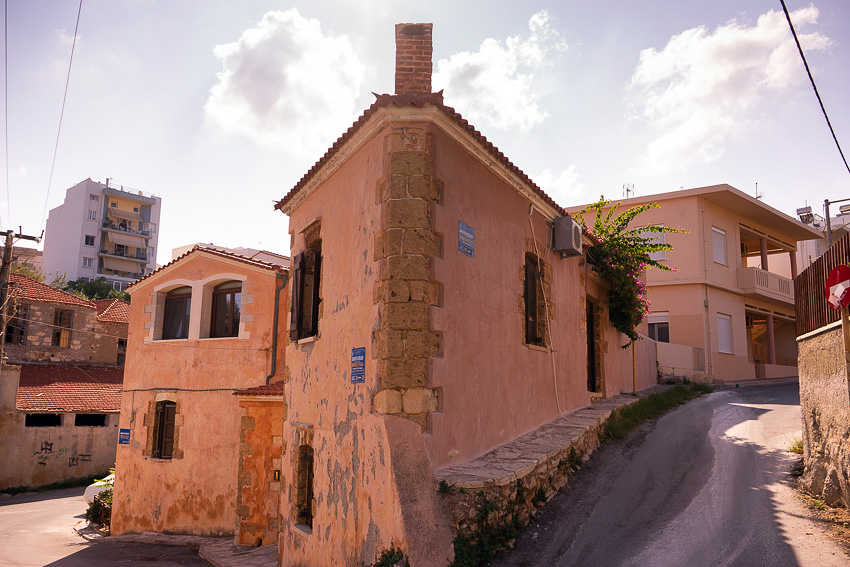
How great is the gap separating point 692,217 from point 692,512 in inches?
684

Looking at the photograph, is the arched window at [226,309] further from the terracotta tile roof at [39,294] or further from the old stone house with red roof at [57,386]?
the terracotta tile roof at [39,294]

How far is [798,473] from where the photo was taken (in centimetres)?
896

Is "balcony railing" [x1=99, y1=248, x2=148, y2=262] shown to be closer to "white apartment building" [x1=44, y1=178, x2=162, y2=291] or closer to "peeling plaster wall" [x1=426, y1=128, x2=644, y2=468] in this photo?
"white apartment building" [x1=44, y1=178, x2=162, y2=291]

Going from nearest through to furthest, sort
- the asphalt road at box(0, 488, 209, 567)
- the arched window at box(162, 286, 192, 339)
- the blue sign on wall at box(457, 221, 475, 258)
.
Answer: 1. the blue sign on wall at box(457, 221, 475, 258)
2. the asphalt road at box(0, 488, 209, 567)
3. the arched window at box(162, 286, 192, 339)

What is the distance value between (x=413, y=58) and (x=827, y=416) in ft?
23.5

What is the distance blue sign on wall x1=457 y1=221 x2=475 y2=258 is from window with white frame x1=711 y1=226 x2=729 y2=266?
1841 cm

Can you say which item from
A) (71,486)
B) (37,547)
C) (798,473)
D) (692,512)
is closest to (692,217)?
(798,473)

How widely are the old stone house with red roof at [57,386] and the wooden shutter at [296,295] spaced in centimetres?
1635

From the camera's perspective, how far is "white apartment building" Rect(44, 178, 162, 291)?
178ft

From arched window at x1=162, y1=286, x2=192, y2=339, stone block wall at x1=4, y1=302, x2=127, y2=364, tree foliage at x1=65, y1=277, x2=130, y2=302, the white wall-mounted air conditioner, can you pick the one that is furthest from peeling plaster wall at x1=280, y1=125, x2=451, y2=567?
tree foliage at x1=65, y1=277, x2=130, y2=302

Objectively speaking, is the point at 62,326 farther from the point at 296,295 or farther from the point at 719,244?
the point at 719,244

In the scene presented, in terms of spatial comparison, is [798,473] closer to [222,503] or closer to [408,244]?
[408,244]

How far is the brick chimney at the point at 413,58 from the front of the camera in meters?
8.09

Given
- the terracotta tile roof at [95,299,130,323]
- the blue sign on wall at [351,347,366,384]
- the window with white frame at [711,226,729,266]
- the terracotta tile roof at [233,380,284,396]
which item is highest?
the window with white frame at [711,226,729,266]
